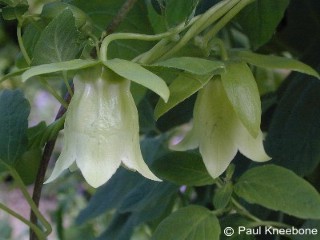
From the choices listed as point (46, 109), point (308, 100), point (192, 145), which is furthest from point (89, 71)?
point (46, 109)

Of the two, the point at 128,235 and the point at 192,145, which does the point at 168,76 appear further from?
the point at 128,235

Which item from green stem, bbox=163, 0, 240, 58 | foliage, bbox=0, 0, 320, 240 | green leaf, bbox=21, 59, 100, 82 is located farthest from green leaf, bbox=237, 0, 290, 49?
green leaf, bbox=21, 59, 100, 82

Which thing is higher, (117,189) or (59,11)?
(59,11)

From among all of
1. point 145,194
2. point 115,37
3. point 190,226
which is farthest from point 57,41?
point 145,194

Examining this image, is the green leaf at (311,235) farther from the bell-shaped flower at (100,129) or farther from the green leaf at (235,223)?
the bell-shaped flower at (100,129)

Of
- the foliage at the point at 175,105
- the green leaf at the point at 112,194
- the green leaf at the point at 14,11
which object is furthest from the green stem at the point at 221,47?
the green leaf at the point at 112,194

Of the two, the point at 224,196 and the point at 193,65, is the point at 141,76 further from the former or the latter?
the point at 224,196
